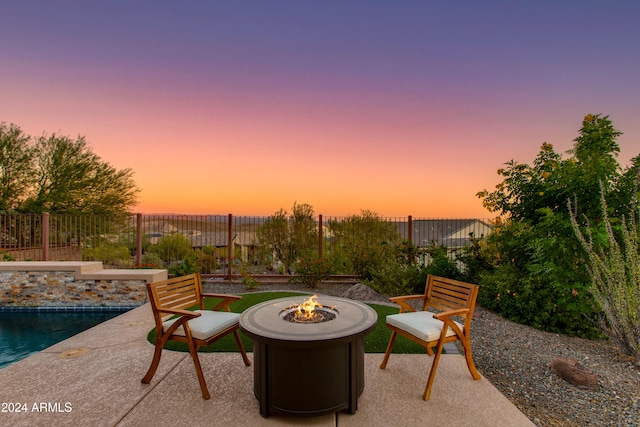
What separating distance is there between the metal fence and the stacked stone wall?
2.05m

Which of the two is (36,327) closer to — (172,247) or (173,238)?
(172,247)

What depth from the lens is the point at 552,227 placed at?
470 centimetres

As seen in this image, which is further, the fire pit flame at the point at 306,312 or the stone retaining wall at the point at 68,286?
the stone retaining wall at the point at 68,286

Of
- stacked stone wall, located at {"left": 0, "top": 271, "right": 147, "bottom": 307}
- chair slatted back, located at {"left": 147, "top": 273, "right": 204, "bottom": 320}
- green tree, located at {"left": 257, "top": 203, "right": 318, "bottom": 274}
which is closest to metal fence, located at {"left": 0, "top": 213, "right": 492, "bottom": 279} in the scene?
green tree, located at {"left": 257, "top": 203, "right": 318, "bottom": 274}

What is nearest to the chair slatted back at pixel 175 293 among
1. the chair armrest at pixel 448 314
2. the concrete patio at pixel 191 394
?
the concrete patio at pixel 191 394

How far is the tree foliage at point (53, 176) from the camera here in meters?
15.4

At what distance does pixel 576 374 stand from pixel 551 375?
226mm

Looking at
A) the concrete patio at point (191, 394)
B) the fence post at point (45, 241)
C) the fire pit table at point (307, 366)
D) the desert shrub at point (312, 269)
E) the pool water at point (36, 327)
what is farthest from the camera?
the fence post at point (45, 241)

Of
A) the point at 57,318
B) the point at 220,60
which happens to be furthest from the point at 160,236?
the point at 220,60

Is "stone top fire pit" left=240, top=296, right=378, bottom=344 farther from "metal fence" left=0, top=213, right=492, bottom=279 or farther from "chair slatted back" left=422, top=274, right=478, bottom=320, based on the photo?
"metal fence" left=0, top=213, right=492, bottom=279

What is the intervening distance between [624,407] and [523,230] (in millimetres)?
3033

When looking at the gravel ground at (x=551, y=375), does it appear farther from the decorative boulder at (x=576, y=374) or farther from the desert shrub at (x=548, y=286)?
the desert shrub at (x=548, y=286)

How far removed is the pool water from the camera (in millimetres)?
4328

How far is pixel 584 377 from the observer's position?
Result: 2975mm
